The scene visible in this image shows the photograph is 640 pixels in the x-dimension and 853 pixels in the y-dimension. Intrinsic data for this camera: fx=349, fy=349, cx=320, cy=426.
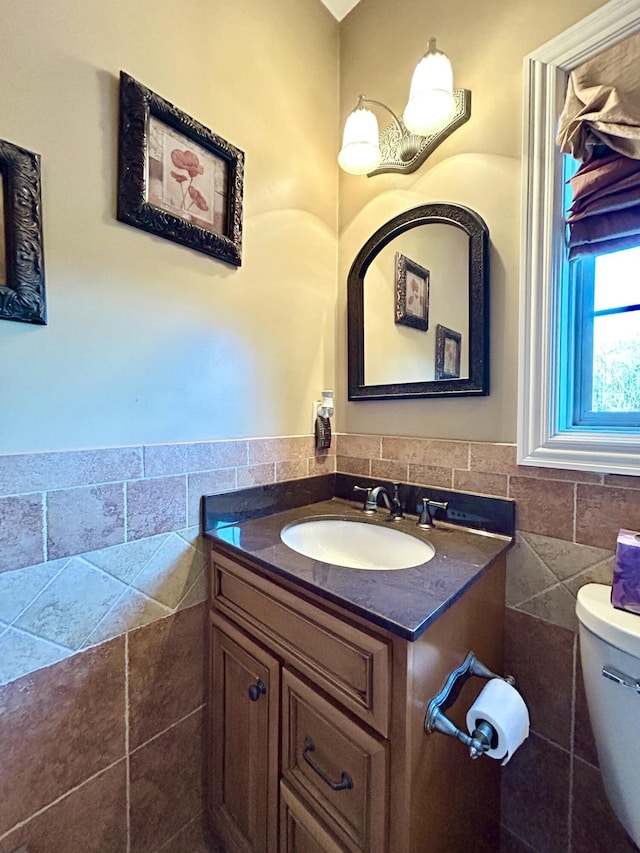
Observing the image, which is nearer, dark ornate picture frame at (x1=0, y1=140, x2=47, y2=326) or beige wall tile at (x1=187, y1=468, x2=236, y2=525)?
dark ornate picture frame at (x1=0, y1=140, x2=47, y2=326)

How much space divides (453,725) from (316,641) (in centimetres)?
28

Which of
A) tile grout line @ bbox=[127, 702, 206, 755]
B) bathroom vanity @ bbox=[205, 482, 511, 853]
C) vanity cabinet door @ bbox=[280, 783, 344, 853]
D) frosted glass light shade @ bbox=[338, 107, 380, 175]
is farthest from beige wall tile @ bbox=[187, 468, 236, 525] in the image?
frosted glass light shade @ bbox=[338, 107, 380, 175]

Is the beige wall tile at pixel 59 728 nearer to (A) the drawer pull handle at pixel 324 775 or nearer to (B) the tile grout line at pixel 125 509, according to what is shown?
(B) the tile grout line at pixel 125 509

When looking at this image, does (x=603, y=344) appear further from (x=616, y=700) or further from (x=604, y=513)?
(x=616, y=700)

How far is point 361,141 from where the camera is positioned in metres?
1.15

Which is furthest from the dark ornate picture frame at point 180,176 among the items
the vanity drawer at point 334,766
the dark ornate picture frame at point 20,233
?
the vanity drawer at point 334,766

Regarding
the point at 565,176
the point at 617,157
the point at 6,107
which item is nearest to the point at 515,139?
the point at 565,176

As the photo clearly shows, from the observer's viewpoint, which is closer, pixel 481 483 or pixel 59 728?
pixel 59 728

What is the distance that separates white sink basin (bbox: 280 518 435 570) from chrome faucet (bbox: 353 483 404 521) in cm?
7

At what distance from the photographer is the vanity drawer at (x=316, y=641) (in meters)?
0.62

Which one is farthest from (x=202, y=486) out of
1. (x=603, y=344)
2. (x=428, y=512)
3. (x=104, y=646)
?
(x=603, y=344)

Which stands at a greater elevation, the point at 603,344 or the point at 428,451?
the point at 603,344

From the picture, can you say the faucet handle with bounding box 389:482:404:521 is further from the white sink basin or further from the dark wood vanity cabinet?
the dark wood vanity cabinet

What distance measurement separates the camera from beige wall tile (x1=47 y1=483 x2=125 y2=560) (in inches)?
31.0
